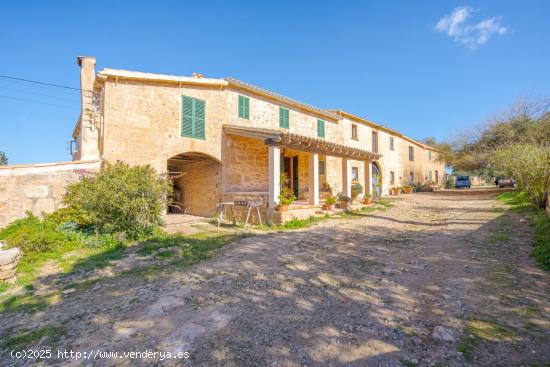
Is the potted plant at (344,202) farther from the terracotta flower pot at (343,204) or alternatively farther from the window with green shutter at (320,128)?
the window with green shutter at (320,128)

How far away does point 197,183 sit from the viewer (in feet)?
40.5

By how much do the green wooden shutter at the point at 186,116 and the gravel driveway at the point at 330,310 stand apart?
616cm

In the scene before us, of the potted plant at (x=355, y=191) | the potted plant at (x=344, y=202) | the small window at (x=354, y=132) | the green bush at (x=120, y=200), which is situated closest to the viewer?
the green bush at (x=120, y=200)

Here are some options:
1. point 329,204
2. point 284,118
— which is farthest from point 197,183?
point 329,204

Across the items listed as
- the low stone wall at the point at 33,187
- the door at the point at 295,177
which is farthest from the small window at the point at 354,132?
the low stone wall at the point at 33,187

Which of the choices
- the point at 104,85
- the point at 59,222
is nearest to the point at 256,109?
the point at 104,85

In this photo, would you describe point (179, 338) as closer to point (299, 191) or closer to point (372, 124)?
point (299, 191)

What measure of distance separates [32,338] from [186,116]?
8366mm

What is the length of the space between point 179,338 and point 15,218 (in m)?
7.38

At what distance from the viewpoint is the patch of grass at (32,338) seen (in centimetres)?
267

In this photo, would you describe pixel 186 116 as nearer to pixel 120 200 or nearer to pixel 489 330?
pixel 120 200

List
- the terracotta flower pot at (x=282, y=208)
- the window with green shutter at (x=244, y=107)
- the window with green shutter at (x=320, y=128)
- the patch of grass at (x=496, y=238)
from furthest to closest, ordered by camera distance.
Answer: the window with green shutter at (x=320, y=128) → the window with green shutter at (x=244, y=107) → the terracotta flower pot at (x=282, y=208) → the patch of grass at (x=496, y=238)

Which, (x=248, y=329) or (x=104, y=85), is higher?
(x=104, y=85)

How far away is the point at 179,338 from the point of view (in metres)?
2.62
